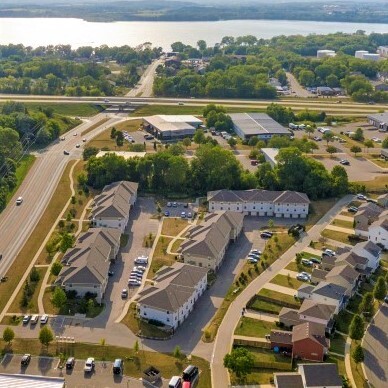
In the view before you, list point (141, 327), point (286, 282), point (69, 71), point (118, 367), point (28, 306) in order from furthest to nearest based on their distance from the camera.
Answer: point (69, 71) < point (286, 282) < point (28, 306) < point (141, 327) < point (118, 367)

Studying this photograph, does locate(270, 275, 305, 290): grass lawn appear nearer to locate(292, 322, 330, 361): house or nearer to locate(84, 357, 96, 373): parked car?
locate(292, 322, 330, 361): house

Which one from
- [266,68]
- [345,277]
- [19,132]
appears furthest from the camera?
[266,68]

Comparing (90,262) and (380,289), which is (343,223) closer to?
(380,289)

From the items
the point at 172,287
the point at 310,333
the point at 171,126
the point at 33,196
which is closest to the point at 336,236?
the point at 310,333

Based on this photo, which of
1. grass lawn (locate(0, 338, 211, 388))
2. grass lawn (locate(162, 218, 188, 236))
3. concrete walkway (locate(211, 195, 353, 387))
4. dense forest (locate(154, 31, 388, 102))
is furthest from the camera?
dense forest (locate(154, 31, 388, 102))

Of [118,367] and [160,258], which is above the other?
[118,367]

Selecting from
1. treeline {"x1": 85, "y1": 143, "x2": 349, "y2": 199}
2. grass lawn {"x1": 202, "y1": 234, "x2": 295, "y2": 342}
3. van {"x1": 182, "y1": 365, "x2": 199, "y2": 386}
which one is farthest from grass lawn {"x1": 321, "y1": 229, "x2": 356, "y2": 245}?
van {"x1": 182, "y1": 365, "x2": 199, "y2": 386}

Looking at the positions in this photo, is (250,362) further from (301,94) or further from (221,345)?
(301,94)
